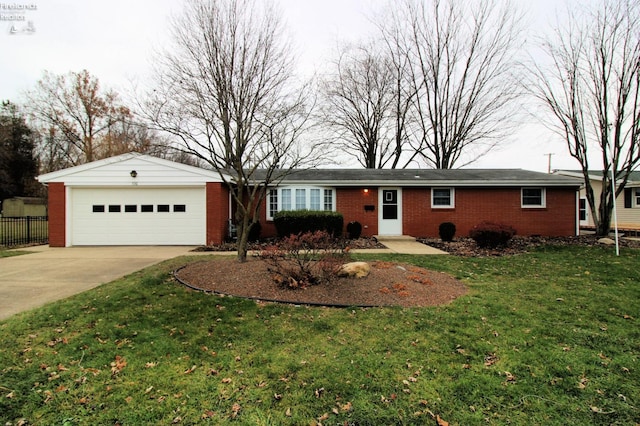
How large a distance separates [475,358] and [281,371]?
1998 millimetres

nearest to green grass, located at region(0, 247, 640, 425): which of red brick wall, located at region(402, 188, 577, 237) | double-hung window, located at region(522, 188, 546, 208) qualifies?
red brick wall, located at region(402, 188, 577, 237)

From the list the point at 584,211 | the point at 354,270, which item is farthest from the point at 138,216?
the point at 584,211

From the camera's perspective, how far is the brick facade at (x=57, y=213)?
12.1m

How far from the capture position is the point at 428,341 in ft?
12.0

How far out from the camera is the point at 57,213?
12.1 m

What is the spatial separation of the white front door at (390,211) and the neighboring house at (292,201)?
0.15ft

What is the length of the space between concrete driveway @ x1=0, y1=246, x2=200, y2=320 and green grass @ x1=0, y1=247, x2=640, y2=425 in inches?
30.9

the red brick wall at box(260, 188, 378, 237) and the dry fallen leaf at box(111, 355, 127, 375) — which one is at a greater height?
the red brick wall at box(260, 188, 378, 237)

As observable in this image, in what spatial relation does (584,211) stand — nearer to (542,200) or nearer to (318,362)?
(542,200)

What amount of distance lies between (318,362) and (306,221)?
952cm

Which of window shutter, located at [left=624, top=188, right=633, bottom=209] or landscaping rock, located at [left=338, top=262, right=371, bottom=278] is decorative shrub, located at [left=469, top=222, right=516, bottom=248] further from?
window shutter, located at [left=624, top=188, right=633, bottom=209]

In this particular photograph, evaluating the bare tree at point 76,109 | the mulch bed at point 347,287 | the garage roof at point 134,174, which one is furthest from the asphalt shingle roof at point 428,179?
the bare tree at point 76,109

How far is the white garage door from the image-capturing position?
1246 centimetres

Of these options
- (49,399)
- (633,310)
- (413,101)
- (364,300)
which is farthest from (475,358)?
(413,101)
